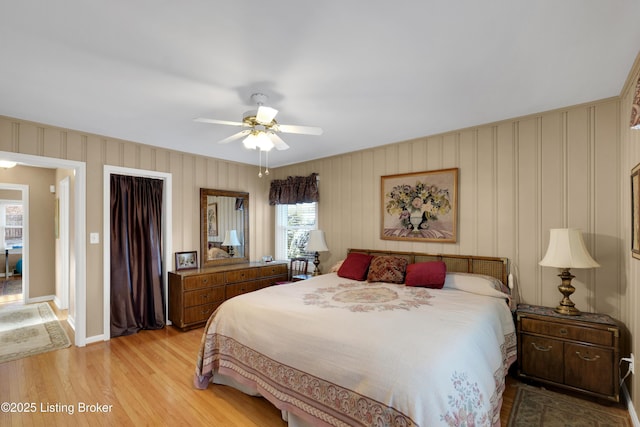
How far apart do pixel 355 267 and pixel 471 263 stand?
1286 mm

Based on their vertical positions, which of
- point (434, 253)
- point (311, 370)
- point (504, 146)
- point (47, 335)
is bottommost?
point (47, 335)

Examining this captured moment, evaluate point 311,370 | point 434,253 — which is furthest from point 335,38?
point 434,253

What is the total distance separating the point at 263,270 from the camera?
4617mm

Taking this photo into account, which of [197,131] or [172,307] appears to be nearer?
[197,131]

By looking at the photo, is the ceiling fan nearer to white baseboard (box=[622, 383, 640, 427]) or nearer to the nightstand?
the nightstand

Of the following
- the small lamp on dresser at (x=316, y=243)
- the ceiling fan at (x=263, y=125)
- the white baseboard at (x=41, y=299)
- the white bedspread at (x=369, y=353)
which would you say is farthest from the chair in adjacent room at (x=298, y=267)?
the white baseboard at (x=41, y=299)

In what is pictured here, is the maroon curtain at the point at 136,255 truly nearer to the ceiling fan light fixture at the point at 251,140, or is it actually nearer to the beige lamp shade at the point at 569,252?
the ceiling fan light fixture at the point at 251,140

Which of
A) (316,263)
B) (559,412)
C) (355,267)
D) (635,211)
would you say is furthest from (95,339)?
(635,211)

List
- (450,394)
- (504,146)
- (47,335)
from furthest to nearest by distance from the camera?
(47,335)
(504,146)
(450,394)

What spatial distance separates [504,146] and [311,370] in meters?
2.87

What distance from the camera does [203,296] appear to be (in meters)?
3.99

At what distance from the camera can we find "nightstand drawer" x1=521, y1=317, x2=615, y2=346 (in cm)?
223

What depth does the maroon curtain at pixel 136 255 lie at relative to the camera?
378cm

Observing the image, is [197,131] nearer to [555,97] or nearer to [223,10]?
[223,10]
